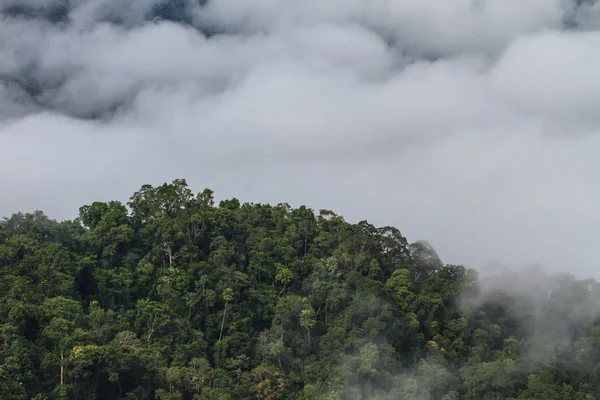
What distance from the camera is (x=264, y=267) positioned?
65.1 metres

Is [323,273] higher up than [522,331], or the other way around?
[323,273]

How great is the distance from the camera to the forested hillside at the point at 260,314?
159 feet

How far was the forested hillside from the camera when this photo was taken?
1911 inches

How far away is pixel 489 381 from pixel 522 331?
1257cm

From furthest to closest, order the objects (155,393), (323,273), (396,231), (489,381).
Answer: (396,231) → (323,273) → (489,381) → (155,393)

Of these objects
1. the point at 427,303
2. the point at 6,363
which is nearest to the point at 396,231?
the point at 427,303

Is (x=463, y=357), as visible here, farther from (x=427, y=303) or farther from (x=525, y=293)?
(x=525, y=293)

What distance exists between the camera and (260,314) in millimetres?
61594

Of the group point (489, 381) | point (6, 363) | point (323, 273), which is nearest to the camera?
point (6, 363)

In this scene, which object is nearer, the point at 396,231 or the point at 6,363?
the point at 6,363

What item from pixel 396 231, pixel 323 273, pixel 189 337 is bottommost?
pixel 189 337

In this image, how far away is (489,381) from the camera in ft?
176

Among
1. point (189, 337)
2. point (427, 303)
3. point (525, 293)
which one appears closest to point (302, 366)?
point (189, 337)

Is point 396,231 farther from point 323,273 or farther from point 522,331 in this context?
point 522,331
